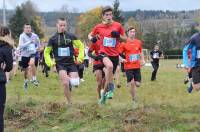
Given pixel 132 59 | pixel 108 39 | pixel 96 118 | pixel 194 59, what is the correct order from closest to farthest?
1. pixel 96 118
2. pixel 194 59
3. pixel 108 39
4. pixel 132 59

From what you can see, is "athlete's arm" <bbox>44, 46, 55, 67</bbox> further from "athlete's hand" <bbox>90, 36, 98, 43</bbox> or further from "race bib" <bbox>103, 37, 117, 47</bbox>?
"race bib" <bbox>103, 37, 117, 47</bbox>

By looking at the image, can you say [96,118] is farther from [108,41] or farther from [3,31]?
[108,41]

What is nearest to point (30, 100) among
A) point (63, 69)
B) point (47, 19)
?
point (63, 69)

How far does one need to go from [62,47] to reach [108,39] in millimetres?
1112

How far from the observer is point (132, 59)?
14.0 metres

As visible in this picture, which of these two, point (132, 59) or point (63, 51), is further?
point (132, 59)

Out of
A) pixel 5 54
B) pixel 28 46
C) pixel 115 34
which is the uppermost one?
pixel 115 34

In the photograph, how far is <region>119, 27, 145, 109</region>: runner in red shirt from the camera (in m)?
13.7

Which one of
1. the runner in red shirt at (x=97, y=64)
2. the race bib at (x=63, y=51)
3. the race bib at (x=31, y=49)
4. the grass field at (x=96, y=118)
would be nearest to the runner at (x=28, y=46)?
the race bib at (x=31, y=49)

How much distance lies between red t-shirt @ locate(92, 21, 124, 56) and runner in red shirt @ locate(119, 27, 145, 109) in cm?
151

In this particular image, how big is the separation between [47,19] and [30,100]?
173 m

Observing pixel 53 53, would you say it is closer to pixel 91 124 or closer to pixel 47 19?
pixel 91 124

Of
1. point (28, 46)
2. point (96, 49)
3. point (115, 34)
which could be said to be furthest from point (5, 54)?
point (28, 46)

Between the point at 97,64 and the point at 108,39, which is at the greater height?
the point at 108,39
